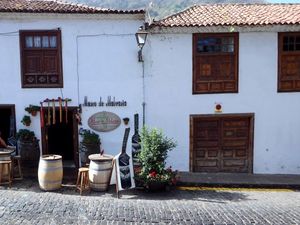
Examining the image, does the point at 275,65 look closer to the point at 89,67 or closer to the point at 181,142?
the point at 181,142

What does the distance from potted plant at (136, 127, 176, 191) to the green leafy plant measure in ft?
11.8

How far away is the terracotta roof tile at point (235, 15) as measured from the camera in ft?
40.9

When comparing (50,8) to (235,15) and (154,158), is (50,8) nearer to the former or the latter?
(154,158)

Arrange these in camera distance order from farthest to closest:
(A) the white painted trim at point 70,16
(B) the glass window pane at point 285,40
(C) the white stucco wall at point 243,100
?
1. (B) the glass window pane at point 285,40
2. (C) the white stucco wall at point 243,100
3. (A) the white painted trim at point 70,16

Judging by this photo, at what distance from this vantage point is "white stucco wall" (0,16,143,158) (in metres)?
12.5

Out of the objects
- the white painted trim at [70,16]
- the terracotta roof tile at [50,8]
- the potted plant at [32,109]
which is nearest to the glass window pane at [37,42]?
the white painted trim at [70,16]

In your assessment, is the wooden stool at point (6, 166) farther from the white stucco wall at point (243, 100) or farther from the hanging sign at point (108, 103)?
the white stucco wall at point (243, 100)

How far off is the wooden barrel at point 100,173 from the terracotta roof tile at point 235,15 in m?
4.55

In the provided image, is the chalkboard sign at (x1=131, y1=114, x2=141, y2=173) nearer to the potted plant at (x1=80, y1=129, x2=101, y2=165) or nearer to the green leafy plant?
the potted plant at (x1=80, y1=129, x2=101, y2=165)

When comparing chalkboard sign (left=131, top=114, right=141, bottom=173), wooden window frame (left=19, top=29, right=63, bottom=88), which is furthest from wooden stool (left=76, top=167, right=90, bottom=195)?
wooden window frame (left=19, top=29, right=63, bottom=88)

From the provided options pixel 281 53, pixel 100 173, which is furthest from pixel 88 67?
pixel 281 53

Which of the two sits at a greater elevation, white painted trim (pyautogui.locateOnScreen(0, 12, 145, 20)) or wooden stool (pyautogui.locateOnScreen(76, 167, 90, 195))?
white painted trim (pyautogui.locateOnScreen(0, 12, 145, 20))

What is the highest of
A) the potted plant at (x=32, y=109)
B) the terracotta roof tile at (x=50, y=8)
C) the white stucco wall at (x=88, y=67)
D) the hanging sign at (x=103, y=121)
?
the terracotta roof tile at (x=50, y=8)

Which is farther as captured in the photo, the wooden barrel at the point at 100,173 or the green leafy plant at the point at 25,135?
the green leafy plant at the point at 25,135
